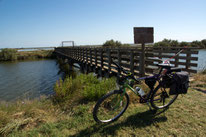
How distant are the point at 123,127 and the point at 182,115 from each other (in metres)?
1.61

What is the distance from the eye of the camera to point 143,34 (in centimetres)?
511

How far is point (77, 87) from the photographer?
5.17m

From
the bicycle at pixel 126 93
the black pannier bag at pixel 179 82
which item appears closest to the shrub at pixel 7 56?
the bicycle at pixel 126 93

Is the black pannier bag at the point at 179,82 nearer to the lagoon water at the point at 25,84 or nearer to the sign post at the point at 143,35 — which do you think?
the sign post at the point at 143,35

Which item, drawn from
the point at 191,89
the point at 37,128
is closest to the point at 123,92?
the point at 37,128

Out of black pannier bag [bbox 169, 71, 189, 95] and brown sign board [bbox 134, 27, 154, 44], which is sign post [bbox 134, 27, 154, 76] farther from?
black pannier bag [bbox 169, 71, 189, 95]

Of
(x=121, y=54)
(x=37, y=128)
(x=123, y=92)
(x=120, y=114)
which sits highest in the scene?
(x=121, y=54)

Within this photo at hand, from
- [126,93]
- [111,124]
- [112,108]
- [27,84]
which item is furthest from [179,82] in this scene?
[27,84]

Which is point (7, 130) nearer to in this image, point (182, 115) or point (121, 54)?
point (182, 115)

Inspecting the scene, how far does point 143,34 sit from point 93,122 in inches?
149

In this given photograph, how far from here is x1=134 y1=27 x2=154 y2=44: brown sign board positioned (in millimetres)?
5048

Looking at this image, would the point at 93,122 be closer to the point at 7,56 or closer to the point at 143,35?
the point at 143,35

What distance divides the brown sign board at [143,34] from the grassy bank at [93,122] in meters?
2.43

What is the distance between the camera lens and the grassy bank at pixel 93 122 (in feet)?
9.10
